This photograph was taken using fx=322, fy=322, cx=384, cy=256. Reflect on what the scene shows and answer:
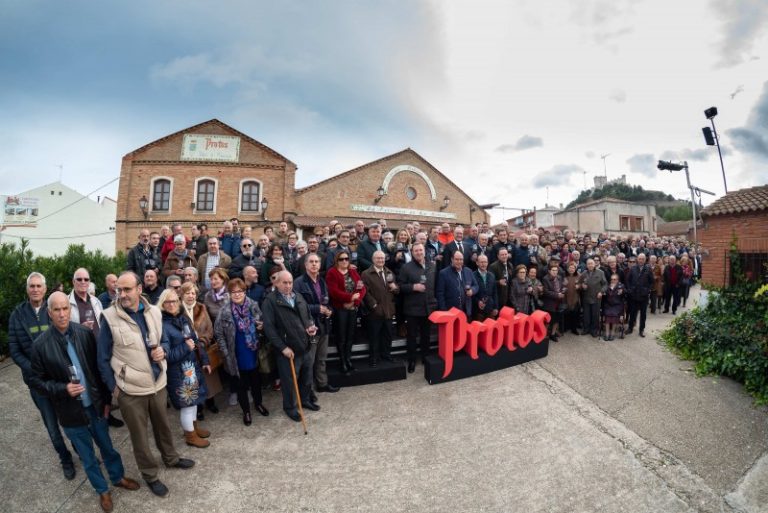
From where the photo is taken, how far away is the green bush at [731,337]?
5895mm

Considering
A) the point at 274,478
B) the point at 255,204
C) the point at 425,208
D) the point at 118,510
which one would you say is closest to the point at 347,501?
the point at 274,478

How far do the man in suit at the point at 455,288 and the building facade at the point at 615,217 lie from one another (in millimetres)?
29852

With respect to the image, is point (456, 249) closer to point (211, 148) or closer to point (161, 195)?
point (211, 148)

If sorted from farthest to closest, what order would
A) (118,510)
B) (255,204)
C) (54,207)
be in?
1. (54,207)
2. (255,204)
3. (118,510)

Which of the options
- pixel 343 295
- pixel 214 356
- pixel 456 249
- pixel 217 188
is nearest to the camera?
pixel 214 356

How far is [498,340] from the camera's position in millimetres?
6039

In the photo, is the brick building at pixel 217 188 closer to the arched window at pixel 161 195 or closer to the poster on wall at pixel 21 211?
the arched window at pixel 161 195

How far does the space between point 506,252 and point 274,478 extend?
220 inches

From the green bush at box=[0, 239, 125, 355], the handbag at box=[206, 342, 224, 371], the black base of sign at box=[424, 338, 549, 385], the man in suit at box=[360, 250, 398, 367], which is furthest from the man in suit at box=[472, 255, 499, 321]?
the green bush at box=[0, 239, 125, 355]

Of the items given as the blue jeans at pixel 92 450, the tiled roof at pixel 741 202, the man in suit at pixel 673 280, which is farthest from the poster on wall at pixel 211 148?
the man in suit at pixel 673 280

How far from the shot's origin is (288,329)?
429 cm

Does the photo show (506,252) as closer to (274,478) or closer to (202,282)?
(274,478)

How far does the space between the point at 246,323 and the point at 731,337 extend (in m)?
9.19

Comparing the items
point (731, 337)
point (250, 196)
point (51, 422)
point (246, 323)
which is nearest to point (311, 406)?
point (246, 323)
